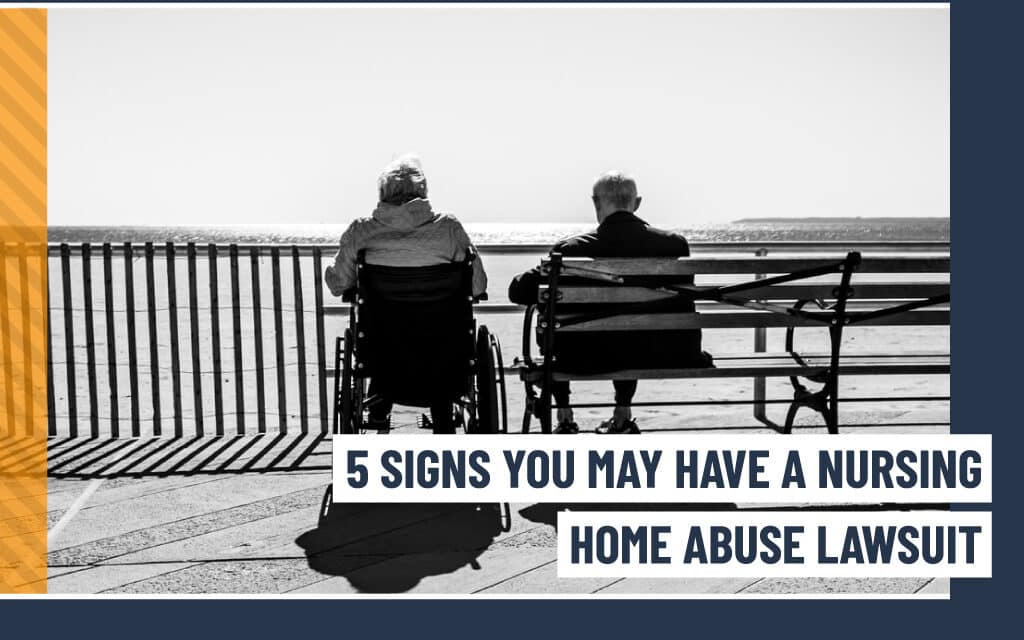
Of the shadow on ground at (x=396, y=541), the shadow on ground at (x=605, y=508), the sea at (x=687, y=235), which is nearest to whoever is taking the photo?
the shadow on ground at (x=396, y=541)

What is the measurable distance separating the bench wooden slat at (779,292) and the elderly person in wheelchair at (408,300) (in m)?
0.36

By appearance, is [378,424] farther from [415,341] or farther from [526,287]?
[526,287]

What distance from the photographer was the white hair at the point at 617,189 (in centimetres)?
451

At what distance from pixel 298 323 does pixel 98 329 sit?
761cm

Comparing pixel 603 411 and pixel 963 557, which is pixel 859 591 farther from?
pixel 603 411

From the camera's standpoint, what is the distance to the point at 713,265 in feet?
13.3

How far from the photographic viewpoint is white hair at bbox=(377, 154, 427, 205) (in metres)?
4.29

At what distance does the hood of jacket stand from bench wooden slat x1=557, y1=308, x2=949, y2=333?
68 cm

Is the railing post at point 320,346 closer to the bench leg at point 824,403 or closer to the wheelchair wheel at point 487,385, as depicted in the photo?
the wheelchair wheel at point 487,385

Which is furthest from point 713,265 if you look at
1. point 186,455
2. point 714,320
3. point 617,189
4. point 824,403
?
point 186,455

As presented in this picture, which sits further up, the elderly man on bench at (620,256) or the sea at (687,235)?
the sea at (687,235)

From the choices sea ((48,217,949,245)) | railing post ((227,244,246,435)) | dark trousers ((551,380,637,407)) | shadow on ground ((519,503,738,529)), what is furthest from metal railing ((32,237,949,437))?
sea ((48,217,949,245))

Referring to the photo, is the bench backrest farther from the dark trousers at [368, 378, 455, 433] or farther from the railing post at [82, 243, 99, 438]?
the railing post at [82, 243, 99, 438]

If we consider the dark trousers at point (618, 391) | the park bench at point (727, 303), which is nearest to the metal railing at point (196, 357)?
the park bench at point (727, 303)
